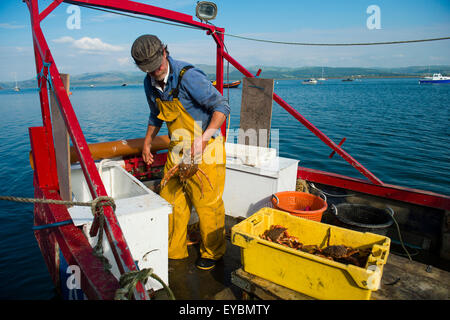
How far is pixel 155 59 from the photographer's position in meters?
2.45

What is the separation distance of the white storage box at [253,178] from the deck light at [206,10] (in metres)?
1.80

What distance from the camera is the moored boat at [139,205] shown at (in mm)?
1929

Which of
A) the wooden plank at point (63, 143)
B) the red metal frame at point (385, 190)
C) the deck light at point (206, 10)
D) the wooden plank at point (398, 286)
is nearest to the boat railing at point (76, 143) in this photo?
the wooden plank at point (63, 143)

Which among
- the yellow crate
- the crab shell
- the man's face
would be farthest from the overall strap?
the yellow crate

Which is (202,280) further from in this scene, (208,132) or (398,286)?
(398,286)

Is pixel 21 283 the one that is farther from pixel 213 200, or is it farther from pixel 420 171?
pixel 420 171

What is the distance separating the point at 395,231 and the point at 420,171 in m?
7.40

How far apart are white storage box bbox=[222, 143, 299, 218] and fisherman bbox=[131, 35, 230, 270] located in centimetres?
97

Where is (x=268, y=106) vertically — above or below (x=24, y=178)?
above

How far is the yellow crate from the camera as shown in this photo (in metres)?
1.90

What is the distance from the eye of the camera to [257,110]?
4.08m

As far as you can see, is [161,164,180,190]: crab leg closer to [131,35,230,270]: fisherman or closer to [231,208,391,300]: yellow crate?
[131,35,230,270]: fisherman

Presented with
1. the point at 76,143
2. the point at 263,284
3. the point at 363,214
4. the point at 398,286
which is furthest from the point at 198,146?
the point at 363,214
